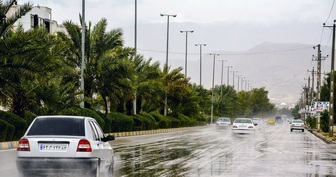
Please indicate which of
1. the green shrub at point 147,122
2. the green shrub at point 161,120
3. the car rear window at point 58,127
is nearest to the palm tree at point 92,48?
the green shrub at point 147,122

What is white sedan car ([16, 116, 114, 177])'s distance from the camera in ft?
38.3

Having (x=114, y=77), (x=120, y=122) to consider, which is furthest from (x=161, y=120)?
(x=114, y=77)

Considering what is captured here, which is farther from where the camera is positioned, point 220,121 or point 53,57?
point 220,121

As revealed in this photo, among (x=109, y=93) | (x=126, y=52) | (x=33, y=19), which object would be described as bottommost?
(x=109, y=93)

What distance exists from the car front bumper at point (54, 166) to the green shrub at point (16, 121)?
1753cm

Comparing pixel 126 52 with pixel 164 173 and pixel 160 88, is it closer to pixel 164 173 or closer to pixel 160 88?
pixel 160 88

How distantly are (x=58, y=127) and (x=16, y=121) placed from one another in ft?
57.2

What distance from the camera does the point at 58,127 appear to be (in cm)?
1241

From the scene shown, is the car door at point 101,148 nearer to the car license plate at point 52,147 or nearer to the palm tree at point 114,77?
the car license plate at point 52,147

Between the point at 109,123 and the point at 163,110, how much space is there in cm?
3099

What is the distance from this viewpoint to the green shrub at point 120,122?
45162 mm

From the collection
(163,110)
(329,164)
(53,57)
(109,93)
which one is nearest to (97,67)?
(109,93)

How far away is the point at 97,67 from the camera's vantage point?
42344 mm

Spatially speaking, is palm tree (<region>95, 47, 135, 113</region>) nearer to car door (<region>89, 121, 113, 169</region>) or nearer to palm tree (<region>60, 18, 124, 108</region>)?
palm tree (<region>60, 18, 124, 108</region>)
